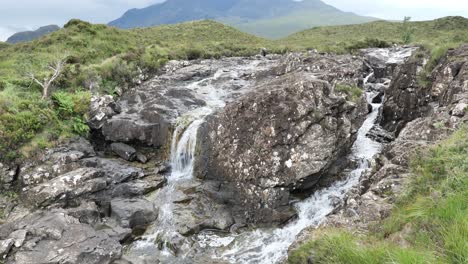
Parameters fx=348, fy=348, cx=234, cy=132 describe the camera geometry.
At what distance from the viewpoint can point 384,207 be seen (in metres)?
8.62

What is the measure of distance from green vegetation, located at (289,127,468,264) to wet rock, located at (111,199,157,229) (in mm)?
10382

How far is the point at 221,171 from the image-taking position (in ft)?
60.0

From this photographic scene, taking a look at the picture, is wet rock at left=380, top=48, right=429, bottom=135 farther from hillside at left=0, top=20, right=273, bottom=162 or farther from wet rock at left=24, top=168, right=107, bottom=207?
hillside at left=0, top=20, right=273, bottom=162

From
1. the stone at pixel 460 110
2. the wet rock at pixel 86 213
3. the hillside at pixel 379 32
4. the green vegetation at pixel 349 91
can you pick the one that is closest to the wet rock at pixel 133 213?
the wet rock at pixel 86 213

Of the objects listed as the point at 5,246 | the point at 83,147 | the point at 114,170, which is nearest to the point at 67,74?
the point at 83,147

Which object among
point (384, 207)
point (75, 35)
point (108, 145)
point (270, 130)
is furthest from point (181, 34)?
point (384, 207)

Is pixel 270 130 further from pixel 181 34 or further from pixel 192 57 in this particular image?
pixel 181 34

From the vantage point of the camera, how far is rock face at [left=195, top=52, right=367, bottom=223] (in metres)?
16.6

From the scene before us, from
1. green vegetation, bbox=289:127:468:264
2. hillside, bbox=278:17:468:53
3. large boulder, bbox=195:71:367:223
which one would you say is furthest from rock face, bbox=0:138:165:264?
hillside, bbox=278:17:468:53

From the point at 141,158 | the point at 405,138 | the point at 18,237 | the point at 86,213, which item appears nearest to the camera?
the point at 18,237

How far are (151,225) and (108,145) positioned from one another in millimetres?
8211

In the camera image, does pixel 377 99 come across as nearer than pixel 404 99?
No

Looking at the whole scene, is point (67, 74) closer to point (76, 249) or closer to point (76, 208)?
point (76, 208)

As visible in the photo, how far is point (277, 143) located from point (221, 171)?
3.38m
